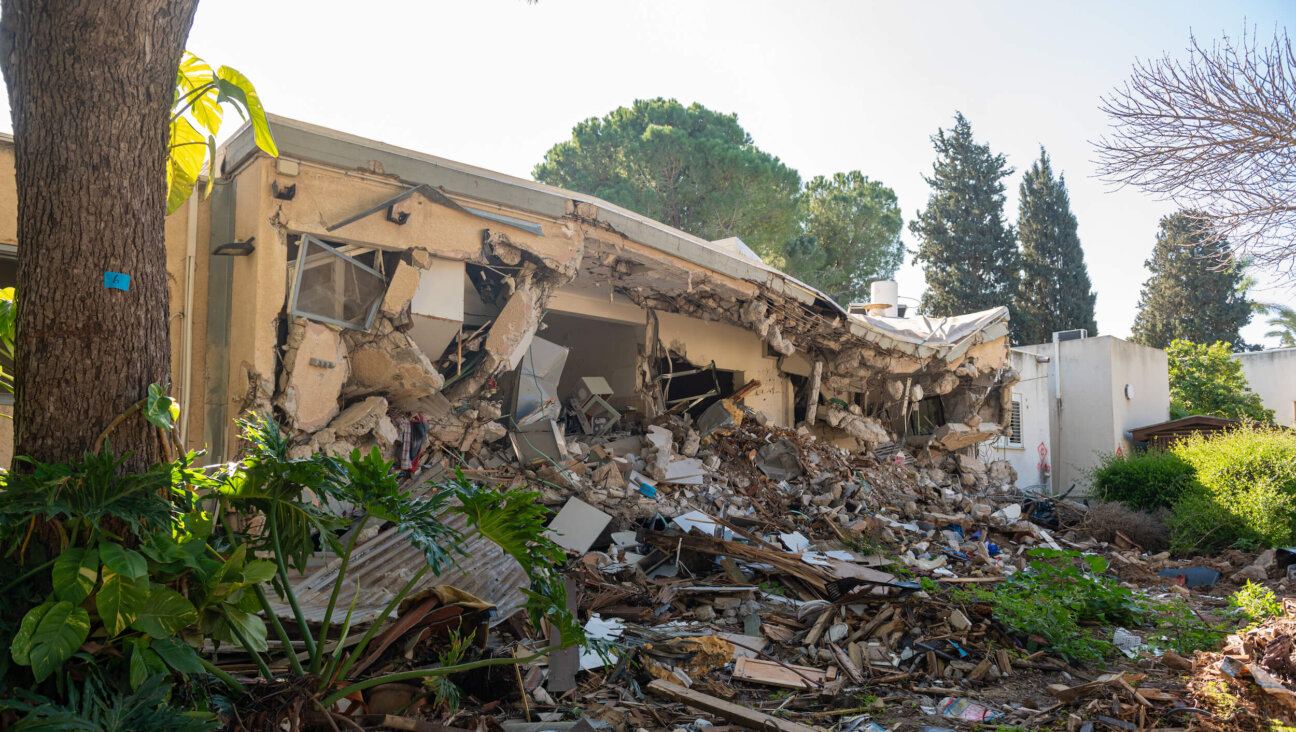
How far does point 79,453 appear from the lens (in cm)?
309

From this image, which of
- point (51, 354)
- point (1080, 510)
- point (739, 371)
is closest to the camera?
point (51, 354)

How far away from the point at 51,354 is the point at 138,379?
1.00 feet

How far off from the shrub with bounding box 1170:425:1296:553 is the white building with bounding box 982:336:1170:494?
6.93 meters

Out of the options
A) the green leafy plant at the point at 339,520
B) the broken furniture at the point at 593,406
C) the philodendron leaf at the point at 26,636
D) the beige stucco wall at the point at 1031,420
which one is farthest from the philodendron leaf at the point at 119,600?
the beige stucco wall at the point at 1031,420

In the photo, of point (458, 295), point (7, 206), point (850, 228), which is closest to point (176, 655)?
point (458, 295)

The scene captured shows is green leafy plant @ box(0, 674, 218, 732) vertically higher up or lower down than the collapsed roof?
lower down

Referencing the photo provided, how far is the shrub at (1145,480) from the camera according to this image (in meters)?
15.3

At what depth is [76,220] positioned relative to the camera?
3.12 m

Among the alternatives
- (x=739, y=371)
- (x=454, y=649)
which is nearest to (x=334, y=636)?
(x=454, y=649)

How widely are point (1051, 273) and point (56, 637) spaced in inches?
1323

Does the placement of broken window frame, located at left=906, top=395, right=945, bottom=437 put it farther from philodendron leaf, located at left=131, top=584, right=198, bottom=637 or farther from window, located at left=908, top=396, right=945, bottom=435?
philodendron leaf, located at left=131, top=584, right=198, bottom=637

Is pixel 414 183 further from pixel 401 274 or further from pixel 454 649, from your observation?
pixel 454 649

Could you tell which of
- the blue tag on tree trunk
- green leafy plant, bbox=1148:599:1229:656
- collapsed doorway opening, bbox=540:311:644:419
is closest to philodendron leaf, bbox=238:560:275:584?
the blue tag on tree trunk

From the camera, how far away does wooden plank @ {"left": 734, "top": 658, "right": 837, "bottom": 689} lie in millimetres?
5441
